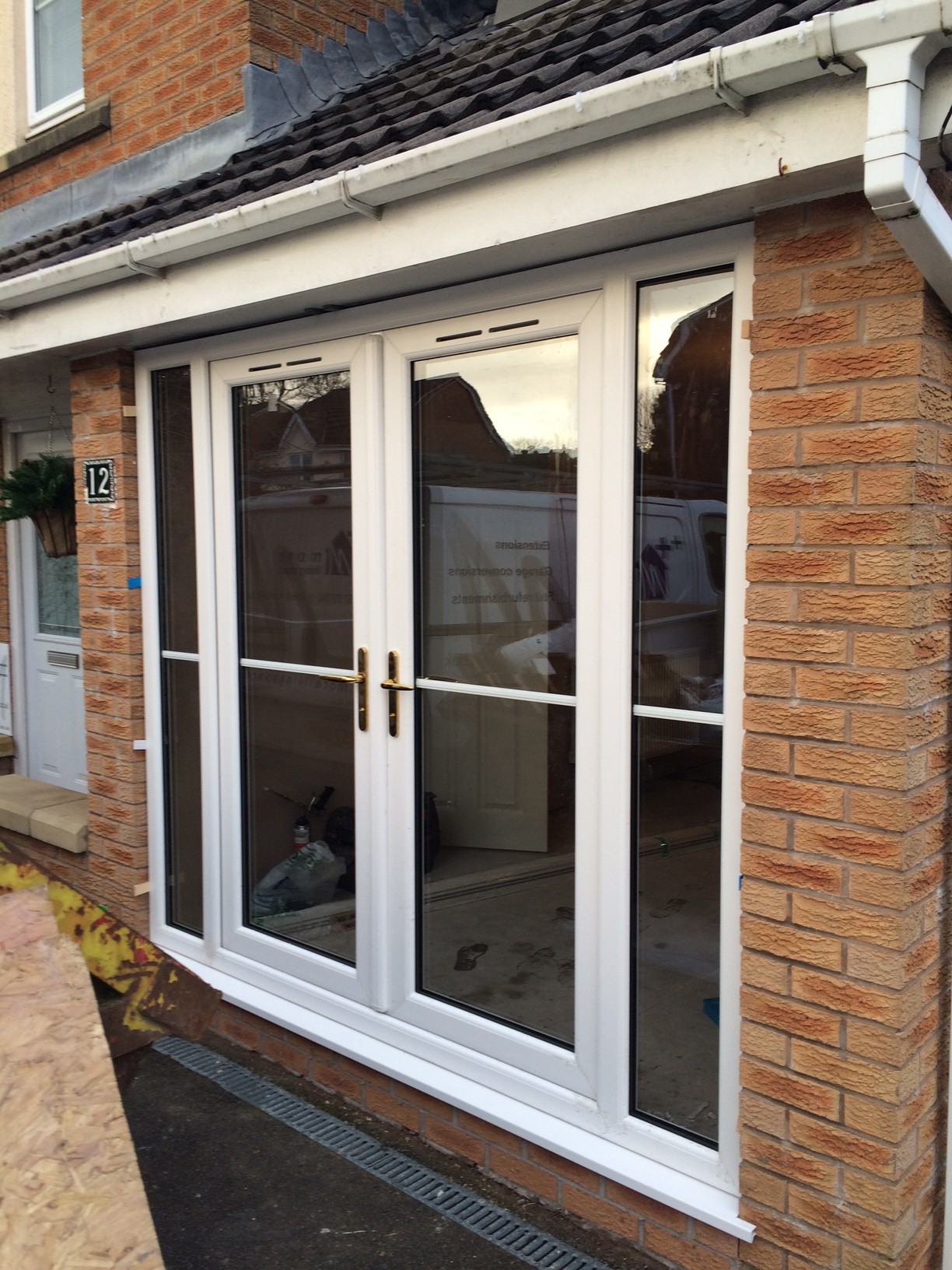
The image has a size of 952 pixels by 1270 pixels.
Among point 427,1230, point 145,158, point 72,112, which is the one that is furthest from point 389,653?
point 72,112

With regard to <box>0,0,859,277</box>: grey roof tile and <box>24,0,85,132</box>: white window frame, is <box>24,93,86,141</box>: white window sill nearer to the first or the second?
<box>24,0,85,132</box>: white window frame

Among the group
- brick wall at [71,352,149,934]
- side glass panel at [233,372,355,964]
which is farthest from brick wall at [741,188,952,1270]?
brick wall at [71,352,149,934]

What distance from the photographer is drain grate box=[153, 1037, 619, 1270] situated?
9.69ft

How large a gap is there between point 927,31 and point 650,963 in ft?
7.64

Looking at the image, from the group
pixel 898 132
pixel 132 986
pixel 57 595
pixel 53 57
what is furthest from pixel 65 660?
pixel 898 132

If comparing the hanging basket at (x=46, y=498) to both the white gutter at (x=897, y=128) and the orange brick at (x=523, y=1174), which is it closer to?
the orange brick at (x=523, y=1174)

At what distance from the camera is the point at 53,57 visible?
585 centimetres

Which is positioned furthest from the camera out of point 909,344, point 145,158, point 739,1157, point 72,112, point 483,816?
point 72,112

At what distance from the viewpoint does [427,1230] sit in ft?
10.0

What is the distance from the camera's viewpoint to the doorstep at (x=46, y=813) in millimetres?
4879

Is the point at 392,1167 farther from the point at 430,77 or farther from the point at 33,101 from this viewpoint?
the point at 33,101

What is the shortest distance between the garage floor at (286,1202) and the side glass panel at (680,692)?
1.96ft

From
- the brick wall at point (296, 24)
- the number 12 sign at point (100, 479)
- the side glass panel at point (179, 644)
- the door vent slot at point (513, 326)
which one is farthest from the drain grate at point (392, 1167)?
the brick wall at point (296, 24)

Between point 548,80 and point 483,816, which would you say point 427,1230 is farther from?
point 548,80
